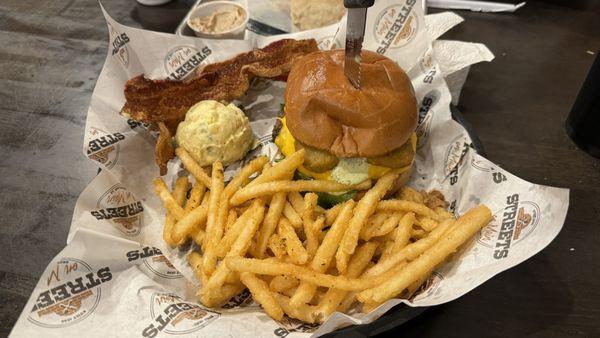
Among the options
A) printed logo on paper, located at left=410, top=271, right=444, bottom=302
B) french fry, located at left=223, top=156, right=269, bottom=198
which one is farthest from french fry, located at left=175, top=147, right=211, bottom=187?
printed logo on paper, located at left=410, top=271, right=444, bottom=302

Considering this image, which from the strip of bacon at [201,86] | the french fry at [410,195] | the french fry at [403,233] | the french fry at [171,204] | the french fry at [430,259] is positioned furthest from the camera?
the strip of bacon at [201,86]

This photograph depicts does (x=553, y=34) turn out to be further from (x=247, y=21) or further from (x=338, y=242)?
(x=338, y=242)

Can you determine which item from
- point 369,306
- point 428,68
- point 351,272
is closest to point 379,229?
point 351,272

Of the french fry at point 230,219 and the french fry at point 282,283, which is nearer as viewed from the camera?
the french fry at point 282,283

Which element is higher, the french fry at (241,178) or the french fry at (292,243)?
the french fry at (241,178)

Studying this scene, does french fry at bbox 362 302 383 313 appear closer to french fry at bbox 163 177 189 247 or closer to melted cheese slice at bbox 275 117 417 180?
melted cheese slice at bbox 275 117 417 180

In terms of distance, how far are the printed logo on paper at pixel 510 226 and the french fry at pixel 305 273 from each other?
0.40 metres

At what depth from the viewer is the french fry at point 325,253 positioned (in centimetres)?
160

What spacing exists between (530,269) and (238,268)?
1.27 metres

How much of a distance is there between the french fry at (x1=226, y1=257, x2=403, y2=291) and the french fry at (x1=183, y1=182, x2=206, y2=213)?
460mm

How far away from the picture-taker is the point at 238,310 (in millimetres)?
1803

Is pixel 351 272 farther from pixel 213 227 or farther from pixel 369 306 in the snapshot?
pixel 213 227

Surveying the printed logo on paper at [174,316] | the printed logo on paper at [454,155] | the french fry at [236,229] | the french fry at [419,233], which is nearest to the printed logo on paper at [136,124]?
the french fry at [236,229]

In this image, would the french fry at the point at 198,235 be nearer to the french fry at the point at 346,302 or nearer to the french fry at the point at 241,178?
the french fry at the point at 241,178
